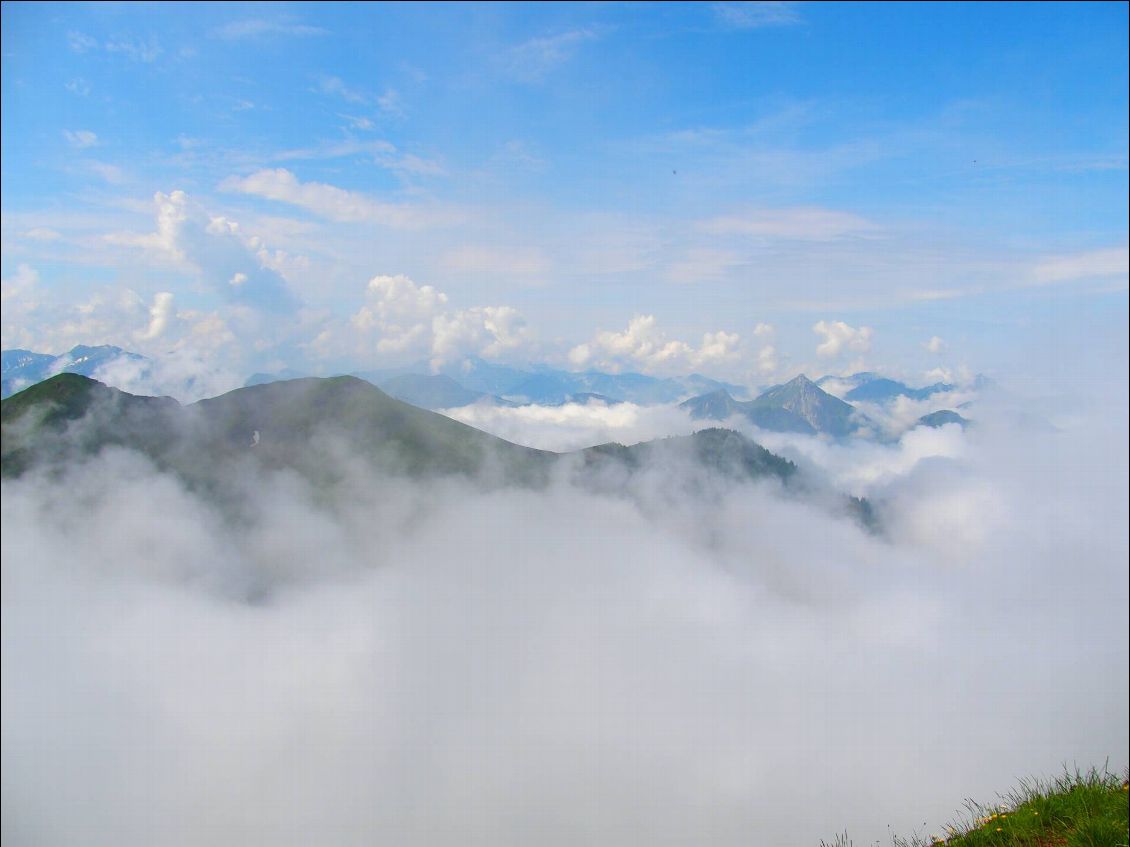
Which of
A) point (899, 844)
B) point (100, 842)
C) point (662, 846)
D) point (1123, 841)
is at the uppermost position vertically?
point (1123, 841)

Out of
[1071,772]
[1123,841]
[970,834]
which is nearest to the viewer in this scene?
[1123,841]

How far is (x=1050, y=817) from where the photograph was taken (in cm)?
1079

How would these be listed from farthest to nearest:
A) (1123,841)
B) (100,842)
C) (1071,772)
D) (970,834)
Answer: (100,842), (1071,772), (970,834), (1123,841)

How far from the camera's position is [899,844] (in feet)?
38.4

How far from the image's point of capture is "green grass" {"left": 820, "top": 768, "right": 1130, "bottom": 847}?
9.15 meters

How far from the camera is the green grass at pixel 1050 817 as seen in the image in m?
9.15

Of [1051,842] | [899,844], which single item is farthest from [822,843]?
[1051,842]

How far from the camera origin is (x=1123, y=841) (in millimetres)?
8375

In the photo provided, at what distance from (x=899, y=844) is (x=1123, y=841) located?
430 centimetres

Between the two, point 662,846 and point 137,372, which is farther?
point 662,846

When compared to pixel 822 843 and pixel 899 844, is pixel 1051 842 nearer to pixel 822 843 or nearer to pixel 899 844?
pixel 899 844

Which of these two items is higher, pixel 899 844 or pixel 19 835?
pixel 899 844

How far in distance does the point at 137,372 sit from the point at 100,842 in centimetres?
15633

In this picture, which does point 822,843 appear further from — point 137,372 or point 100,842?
point 100,842
